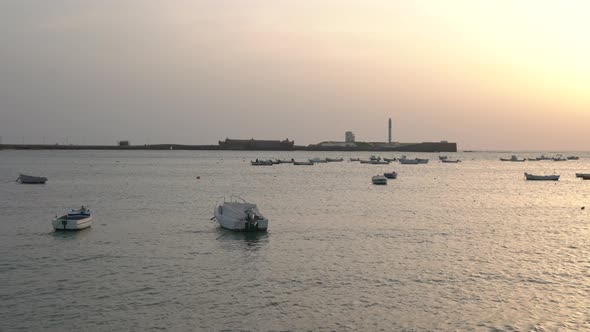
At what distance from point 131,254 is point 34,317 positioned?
10451 mm

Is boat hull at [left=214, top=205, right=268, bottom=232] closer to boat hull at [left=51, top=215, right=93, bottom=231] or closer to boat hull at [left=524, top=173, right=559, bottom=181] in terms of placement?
boat hull at [left=51, top=215, right=93, bottom=231]

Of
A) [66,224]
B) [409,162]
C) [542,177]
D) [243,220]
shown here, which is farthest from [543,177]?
[66,224]

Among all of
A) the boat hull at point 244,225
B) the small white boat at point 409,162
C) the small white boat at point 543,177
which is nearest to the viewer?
the boat hull at point 244,225

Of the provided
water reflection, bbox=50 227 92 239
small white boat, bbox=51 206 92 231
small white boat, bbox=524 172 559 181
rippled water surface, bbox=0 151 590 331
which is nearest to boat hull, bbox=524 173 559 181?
small white boat, bbox=524 172 559 181

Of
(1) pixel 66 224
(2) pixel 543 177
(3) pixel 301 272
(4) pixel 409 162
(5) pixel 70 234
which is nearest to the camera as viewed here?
(3) pixel 301 272

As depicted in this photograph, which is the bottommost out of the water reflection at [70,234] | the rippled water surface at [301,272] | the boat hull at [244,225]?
the rippled water surface at [301,272]

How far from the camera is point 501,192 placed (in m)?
76.1

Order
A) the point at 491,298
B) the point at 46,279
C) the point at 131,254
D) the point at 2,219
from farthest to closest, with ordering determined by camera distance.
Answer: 1. the point at 2,219
2. the point at 131,254
3. the point at 46,279
4. the point at 491,298

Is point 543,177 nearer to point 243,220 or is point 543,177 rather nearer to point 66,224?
point 243,220

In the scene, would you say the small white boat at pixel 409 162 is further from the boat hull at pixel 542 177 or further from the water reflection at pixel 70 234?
the water reflection at pixel 70 234

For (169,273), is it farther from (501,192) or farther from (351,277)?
(501,192)

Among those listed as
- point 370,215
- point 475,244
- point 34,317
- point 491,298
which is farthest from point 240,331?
point 370,215

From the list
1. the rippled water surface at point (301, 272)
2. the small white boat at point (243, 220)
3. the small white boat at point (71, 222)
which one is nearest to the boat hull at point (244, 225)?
the small white boat at point (243, 220)

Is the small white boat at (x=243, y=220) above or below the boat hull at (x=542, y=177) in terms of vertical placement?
above
